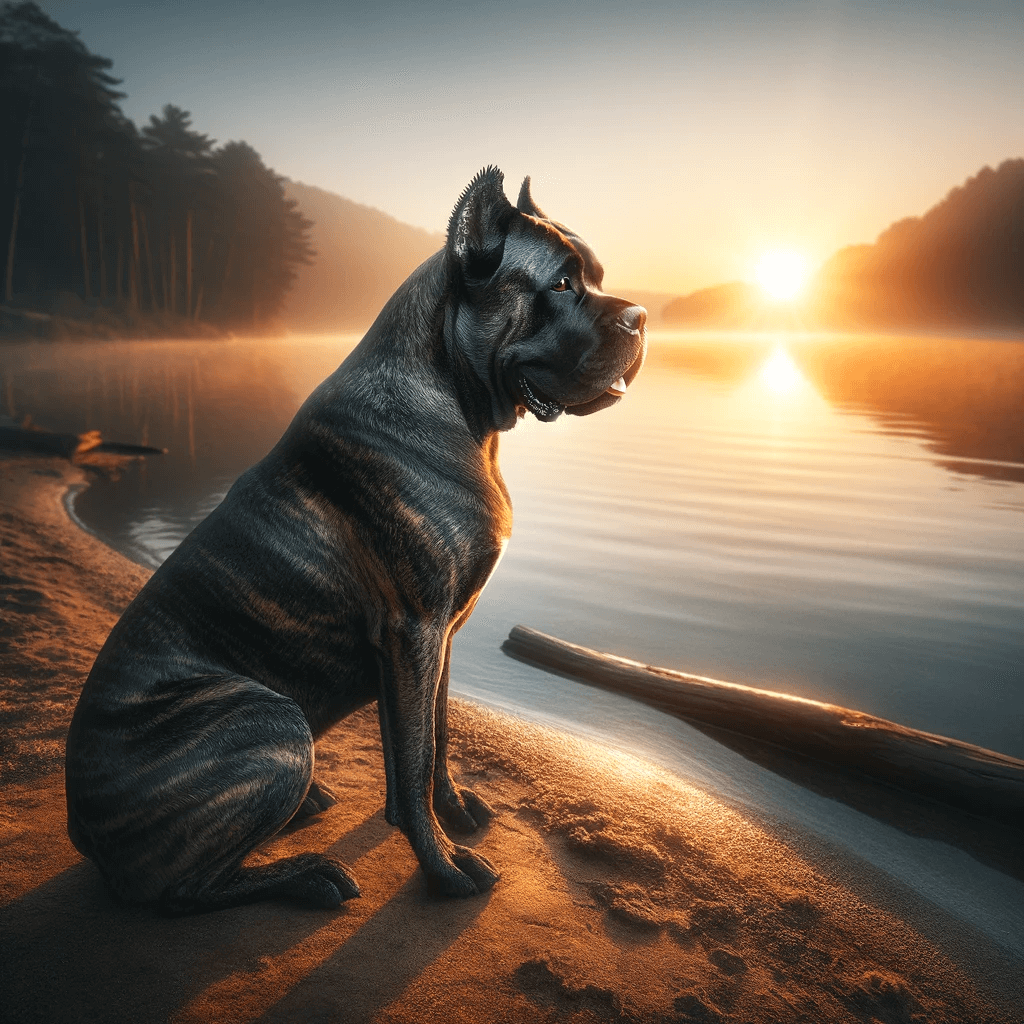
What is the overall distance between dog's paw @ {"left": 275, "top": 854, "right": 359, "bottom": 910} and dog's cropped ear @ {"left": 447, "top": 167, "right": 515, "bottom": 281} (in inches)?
102

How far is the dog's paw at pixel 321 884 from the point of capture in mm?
3172

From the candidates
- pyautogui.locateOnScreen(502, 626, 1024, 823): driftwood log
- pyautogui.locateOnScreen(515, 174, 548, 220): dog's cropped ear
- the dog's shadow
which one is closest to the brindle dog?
the dog's shadow

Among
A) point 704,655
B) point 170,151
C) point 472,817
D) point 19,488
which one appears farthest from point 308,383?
point 170,151

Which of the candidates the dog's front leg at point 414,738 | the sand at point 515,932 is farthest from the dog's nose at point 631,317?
the sand at point 515,932

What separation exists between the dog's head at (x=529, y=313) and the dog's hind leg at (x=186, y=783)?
64.4 inches

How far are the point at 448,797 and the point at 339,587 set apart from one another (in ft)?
4.78

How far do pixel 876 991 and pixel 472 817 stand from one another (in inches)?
76.7

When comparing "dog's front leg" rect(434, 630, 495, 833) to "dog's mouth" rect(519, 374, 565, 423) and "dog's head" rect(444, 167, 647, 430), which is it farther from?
"dog's head" rect(444, 167, 647, 430)

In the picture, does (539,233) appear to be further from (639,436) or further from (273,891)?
(639,436)

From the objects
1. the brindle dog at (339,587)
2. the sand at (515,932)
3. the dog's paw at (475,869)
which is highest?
the brindle dog at (339,587)

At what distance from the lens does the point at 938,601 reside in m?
9.01

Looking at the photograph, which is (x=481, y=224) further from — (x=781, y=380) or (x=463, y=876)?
(x=781, y=380)

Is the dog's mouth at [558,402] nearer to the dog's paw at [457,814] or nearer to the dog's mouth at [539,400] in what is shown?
the dog's mouth at [539,400]

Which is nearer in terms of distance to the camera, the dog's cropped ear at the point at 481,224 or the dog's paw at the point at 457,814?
the dog's cropped ear at the point at 481,224
